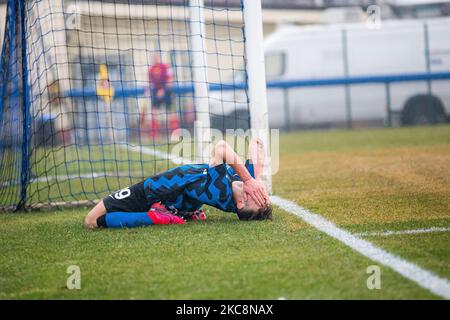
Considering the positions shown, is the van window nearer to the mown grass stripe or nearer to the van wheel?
the van wheel

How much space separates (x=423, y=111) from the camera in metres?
15.9

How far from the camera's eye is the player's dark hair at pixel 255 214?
485 cm

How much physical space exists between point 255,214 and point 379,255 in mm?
1401

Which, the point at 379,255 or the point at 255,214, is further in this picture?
the point at 255,214

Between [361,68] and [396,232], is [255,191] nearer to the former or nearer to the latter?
[396,232]

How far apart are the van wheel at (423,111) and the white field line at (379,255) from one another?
37.4 feet

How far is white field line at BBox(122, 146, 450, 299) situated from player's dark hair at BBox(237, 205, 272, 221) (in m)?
0.26

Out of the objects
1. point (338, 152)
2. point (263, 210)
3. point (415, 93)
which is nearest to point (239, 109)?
point (415, 93)

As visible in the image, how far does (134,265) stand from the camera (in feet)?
12.1

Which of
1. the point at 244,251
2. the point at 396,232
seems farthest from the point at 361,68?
the point at 244,251

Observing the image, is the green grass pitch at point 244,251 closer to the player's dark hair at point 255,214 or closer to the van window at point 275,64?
the player's dark hair at point 255,214

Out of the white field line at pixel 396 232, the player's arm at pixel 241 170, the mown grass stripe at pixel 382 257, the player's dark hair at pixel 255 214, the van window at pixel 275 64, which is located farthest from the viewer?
the van window at pixel 275 64

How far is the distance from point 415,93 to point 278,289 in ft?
45.0

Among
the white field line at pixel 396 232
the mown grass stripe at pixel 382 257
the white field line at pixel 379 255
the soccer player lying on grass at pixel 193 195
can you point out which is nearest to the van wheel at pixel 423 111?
the white field line at pixel 379 255
